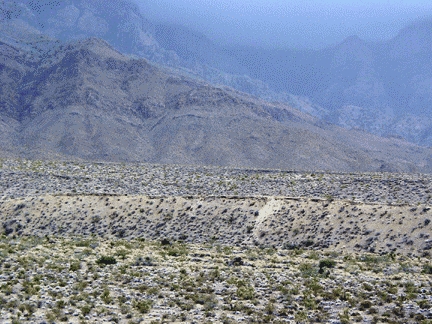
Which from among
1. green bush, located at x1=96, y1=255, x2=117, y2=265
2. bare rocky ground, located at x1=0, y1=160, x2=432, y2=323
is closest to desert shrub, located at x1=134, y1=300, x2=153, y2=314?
bare rocky ground, located at x1=0, y1=160, x2=432, y2=323

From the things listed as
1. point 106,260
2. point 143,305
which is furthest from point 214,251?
point 143,305

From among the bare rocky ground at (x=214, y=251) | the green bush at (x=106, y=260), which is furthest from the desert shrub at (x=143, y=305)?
the green bush at (x=106, y=260)

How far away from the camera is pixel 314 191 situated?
62.7 meters

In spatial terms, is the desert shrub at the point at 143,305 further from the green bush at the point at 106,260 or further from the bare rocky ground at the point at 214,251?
the green bush at the point at 106,260

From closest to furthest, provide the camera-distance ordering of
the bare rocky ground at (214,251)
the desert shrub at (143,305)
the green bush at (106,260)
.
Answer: the desert shrub at (143,305)
the bare rocky ground at (214,251)
the green bush at (106,260)

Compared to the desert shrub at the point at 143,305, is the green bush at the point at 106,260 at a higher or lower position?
higher

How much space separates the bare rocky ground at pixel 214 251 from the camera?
28.1 meters

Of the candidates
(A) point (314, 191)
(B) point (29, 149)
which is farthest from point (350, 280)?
(B) point (29, 149)

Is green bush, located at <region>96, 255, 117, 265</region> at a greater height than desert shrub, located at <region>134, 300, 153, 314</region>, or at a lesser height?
greater

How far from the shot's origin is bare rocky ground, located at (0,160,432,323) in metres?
28.1

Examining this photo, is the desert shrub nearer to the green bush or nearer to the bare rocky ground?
the bare rocky ground

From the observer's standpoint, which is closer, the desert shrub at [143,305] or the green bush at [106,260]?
the desert shrub at [143,305]

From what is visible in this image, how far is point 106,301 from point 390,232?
72.1ft

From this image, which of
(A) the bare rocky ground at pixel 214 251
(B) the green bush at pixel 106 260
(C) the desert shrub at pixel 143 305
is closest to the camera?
(C) the desert shrub at pixel 143 305
